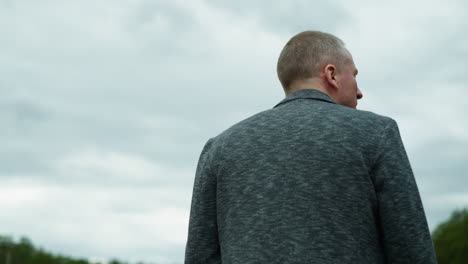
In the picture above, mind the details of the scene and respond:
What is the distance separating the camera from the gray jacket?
3260 millimetres

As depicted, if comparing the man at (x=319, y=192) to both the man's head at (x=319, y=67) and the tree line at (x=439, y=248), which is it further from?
the tree line at (x=439, y=248)

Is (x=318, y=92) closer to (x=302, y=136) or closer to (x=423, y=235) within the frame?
(x=302, y=136)

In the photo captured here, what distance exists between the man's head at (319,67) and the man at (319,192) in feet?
0.52

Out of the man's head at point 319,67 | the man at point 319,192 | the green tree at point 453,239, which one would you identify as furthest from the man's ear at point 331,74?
the green tree at point 453,239

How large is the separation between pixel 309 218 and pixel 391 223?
376mm

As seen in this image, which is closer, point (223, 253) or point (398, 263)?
point (398, 263)

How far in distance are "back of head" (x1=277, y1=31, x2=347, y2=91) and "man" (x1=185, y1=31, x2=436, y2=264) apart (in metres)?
0.21

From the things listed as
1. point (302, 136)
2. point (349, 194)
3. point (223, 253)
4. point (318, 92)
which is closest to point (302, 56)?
point (318, 92)

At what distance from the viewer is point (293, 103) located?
3684 mm

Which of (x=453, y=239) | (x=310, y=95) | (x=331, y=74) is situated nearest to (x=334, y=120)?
(x=310, y=95)

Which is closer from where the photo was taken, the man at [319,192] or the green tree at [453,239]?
the man at [319,192]

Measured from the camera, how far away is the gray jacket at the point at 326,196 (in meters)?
3.26

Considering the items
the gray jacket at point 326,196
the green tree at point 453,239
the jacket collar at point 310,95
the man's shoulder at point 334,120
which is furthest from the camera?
the green tree at point 453,239

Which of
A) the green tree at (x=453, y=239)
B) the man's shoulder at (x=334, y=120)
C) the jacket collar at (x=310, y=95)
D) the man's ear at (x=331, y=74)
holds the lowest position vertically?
the man's shoulder at (x=334, y=120)
